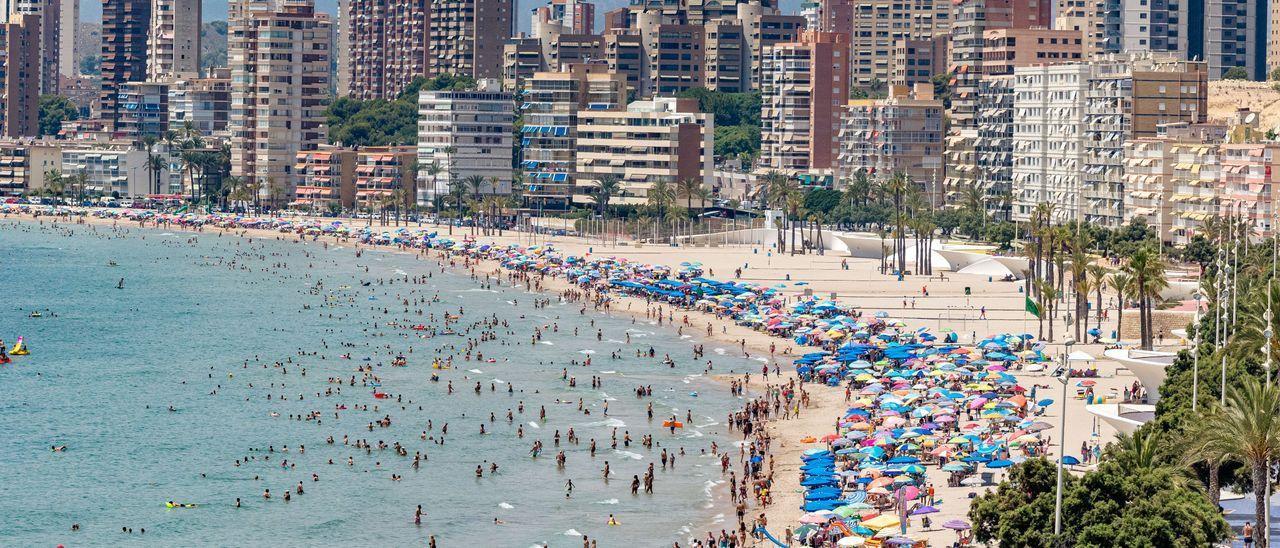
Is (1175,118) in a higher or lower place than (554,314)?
higher

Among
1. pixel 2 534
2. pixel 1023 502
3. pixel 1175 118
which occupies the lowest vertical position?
pixel 2 534

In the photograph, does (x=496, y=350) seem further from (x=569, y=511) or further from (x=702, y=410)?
(x=569, y=511)

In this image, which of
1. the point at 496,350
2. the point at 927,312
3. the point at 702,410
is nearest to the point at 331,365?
the point at 496,350

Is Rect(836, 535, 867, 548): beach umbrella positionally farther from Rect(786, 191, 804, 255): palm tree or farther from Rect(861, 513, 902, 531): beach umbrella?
Rect(786, 191, 804, 255): palm tree

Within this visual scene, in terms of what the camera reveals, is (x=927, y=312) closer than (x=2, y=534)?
No

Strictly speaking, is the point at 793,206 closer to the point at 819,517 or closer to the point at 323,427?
the point at 323,427

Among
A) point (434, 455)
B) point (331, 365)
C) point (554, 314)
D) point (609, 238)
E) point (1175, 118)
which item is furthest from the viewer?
point (609, 238)

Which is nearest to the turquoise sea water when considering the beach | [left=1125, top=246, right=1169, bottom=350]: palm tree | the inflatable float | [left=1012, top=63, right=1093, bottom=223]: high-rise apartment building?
the inflatable float
